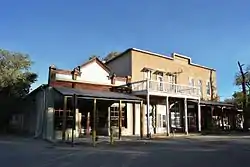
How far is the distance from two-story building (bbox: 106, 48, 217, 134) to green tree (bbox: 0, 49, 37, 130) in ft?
28.5

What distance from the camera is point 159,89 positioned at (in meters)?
28.8

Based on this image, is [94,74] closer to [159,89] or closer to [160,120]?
[159,89]

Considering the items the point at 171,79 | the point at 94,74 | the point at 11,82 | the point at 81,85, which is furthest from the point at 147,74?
the point at 11,82

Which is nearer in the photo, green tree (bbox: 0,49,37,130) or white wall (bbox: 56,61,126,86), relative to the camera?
white wall (bbox: 56,61,126,86)

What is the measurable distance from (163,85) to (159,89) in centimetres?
70

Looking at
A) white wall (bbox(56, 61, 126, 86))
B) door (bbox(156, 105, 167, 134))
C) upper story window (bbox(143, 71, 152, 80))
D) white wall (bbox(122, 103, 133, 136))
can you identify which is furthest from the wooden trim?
door (bbox(156, 105, 167, 134))

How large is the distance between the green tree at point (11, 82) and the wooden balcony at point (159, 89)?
38.3ft

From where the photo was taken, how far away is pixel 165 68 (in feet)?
112

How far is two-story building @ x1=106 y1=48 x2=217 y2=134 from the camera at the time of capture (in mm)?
28891

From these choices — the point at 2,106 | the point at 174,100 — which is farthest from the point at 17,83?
the point at 174,100

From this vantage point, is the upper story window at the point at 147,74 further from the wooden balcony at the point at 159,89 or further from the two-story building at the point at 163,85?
the wooden balcony at the point at 159,89

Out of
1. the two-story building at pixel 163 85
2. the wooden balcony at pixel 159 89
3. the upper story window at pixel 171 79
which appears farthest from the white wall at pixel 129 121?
the upper story window at pixel 171 79

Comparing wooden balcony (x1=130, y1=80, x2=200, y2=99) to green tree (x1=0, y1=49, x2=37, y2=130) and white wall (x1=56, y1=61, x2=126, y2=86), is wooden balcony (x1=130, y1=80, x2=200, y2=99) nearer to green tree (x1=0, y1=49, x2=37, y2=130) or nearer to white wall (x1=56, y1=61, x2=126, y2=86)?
white wall (x1=56, y1=61, x2=126, y2=86)

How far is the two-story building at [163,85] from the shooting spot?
1137 inches
